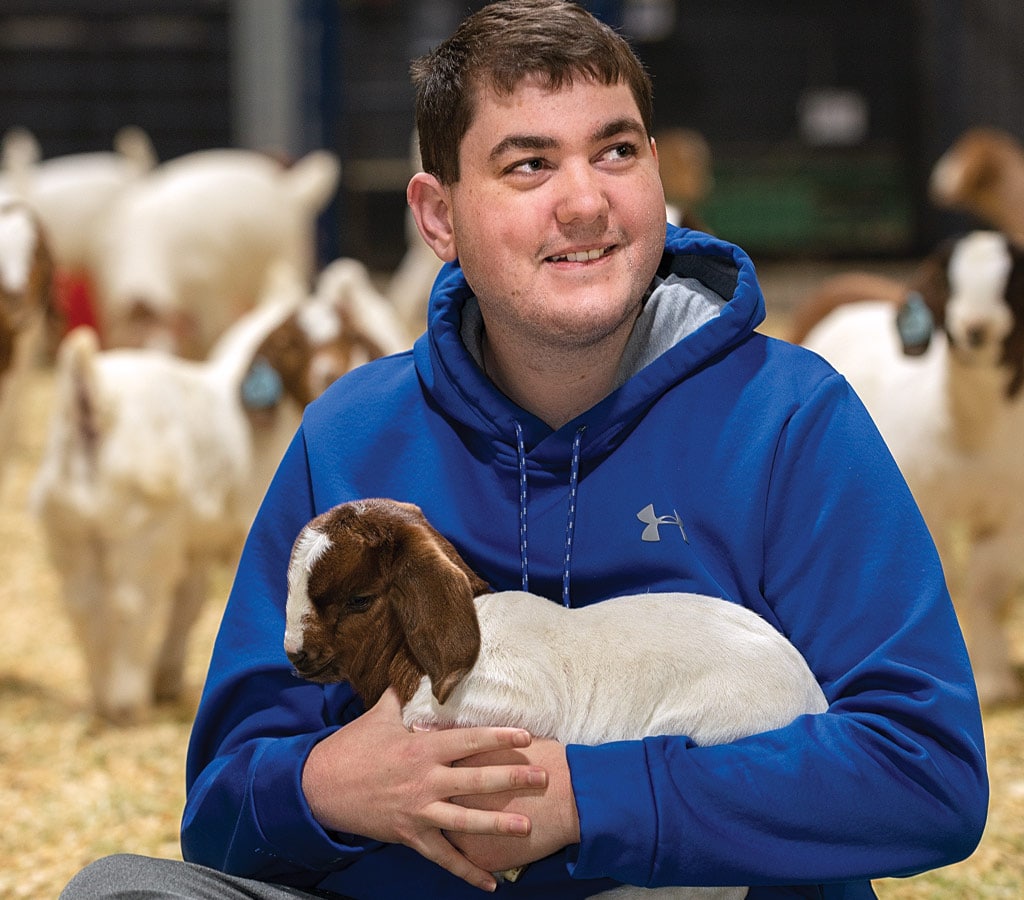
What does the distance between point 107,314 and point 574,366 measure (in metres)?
4.91

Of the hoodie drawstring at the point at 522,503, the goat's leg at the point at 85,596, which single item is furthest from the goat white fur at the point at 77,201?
the hoodie drawstring at the point at 522,503

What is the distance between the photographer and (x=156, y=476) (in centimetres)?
328

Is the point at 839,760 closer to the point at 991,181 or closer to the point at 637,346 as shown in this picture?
the point at 637,346

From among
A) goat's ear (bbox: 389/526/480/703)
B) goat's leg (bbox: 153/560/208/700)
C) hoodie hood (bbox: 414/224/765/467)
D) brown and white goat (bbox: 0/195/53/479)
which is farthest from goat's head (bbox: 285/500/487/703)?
brown and white goat (bbox: 0/195/53/479)

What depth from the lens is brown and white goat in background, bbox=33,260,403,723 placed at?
3.25m

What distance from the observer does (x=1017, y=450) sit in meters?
3.35

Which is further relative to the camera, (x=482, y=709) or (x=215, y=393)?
(x=215, y=393)

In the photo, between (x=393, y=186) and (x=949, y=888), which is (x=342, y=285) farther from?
(x=393, y=186)

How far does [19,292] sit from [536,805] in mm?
2740

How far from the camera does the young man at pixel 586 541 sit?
1280 millimetres

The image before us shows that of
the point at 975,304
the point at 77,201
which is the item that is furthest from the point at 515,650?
the point at 77,201

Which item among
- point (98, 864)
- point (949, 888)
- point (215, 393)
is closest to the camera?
point (98, 864)

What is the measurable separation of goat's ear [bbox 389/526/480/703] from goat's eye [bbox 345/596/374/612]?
1.5 inches

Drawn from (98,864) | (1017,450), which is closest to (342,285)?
(1017,450)
